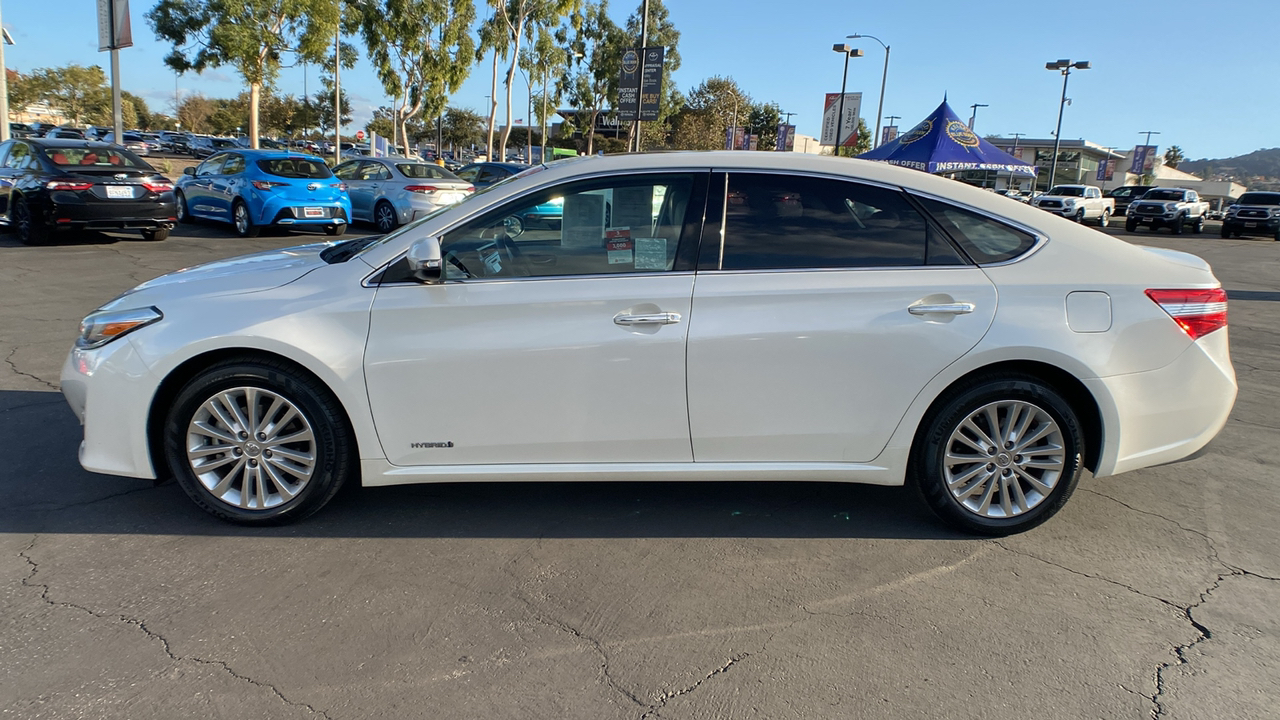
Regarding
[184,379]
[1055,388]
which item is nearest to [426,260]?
[184,379]

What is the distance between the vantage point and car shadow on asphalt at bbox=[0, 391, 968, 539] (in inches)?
148

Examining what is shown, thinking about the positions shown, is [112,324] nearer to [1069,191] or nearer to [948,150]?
[948,150]

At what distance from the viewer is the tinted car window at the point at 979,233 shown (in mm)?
3646

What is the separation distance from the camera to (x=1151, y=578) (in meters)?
3.47

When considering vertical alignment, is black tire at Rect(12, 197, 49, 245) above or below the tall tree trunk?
below

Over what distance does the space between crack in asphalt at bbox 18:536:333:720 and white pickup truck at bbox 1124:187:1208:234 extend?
36.9 m

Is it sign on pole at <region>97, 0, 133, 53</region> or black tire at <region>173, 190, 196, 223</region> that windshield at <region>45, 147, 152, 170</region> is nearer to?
black tire at <region>173, 190, 196, 223</region>

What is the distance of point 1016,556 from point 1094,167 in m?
93.4

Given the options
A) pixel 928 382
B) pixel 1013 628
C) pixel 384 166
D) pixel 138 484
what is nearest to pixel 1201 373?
pixel 928 382

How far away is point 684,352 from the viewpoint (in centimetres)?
345

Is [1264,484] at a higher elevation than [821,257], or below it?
below

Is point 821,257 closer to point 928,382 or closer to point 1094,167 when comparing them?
point 928,382

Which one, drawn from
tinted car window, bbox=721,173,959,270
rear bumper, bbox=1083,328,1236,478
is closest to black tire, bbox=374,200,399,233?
tinted car window, bbox=721,173,959,270

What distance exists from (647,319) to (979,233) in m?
1.53
